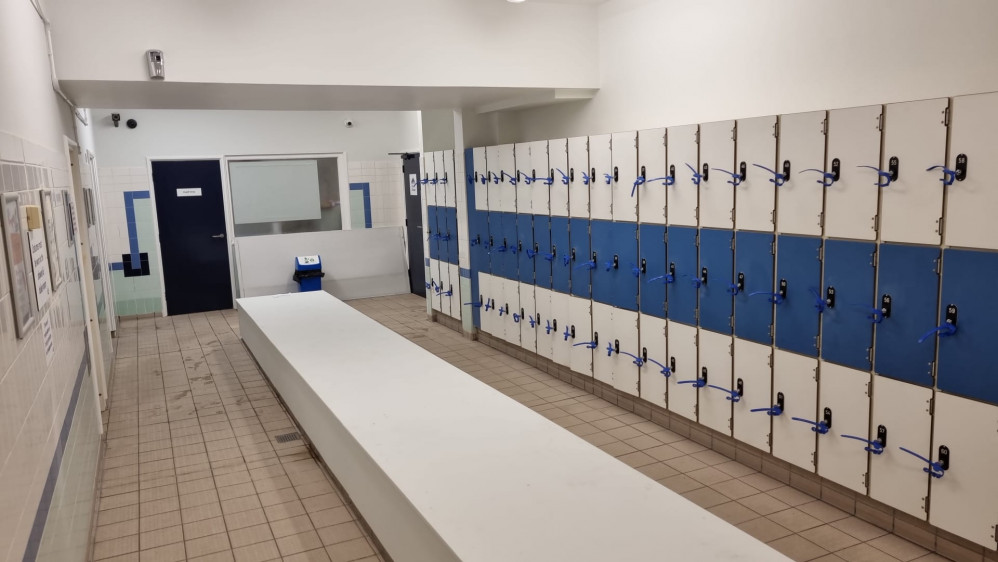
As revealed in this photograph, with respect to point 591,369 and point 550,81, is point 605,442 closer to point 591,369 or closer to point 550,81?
point 591,369

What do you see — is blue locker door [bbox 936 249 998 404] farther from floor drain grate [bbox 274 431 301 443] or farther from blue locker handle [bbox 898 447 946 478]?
floor drain grate [bbox 274 431 301 443]

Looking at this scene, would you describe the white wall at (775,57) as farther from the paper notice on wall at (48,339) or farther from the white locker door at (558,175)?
the paper notice on wall at (48,339)

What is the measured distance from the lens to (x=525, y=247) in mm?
6523

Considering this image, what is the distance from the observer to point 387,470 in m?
2.91

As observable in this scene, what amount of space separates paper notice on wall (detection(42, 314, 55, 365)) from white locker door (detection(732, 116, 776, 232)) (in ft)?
11.3

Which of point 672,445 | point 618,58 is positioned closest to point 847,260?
point 672,445

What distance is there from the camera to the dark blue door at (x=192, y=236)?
9.53 metres

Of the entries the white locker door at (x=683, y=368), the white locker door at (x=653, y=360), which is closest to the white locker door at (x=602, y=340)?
the white locker door at (x=653, y=360)

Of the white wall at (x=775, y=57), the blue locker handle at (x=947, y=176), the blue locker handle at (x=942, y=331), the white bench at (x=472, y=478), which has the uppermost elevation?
the white wall at (x=775, y=57)

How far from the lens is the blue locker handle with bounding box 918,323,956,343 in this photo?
308 centimetres

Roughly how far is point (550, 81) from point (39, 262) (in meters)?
4.15

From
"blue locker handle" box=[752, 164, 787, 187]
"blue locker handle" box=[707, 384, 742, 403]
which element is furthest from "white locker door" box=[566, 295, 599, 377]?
"blue locker handle" box=[752, 164, 787, 187]

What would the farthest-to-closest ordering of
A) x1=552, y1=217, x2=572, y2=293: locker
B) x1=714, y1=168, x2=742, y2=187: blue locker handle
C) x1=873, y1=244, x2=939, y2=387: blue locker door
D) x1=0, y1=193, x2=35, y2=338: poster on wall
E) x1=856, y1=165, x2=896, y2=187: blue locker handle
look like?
1. x1=552, y1=217, x2=572, y2=293: locker
2. x1=714, y1=168, x2=742, y2=187: blue locker handle
3. x1=856, y1=165, x2=896, y2=187: blue locker handle
4. x1=873, y1=244, x2=939, y2=387: blue locker door
5. x1=0, y1=193, x2=35, y2=338: poster on wall

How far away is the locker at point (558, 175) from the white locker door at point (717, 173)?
1565mm
